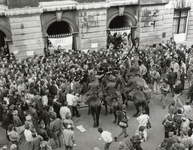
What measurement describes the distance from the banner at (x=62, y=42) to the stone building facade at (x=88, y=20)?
923 mm

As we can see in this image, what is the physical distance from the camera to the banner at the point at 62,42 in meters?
18.7

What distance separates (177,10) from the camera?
2250 centimetres

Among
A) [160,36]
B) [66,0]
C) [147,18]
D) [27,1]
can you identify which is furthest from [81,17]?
[160,36]

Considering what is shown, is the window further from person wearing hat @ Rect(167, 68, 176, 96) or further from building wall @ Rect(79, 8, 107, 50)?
person wearing hat @ Rect(167, 68, 176, 96)

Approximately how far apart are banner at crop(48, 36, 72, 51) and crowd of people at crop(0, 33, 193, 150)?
32.3 inches

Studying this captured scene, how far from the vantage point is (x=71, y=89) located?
42.9ft

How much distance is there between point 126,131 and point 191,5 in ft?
50.7

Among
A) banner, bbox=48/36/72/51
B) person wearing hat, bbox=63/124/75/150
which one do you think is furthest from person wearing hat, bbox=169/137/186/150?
banner, bbox=48/36/72/51

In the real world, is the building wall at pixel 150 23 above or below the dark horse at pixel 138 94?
above

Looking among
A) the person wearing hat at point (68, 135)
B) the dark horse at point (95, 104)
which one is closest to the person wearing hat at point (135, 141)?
the person wearing hat at point (68, 135)

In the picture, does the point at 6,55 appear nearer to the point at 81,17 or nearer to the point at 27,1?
the point at 27,1

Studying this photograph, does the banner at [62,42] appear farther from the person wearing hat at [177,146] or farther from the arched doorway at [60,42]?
the person wearing hat at [177,146]

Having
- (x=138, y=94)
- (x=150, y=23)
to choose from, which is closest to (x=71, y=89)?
(x=138, y=94)

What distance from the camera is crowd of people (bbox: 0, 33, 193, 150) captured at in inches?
378
